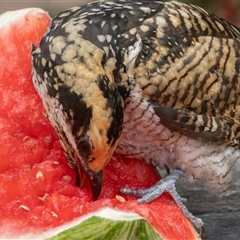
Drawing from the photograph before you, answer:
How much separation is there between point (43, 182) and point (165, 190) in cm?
42

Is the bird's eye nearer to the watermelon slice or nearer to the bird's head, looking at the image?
the bird's head

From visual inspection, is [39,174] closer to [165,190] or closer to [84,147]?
[84,147]

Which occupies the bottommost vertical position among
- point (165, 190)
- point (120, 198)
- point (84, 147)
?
point (165, 190)

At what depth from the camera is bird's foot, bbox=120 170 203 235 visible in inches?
81.7

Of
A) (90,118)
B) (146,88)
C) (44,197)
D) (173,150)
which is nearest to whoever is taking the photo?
(90,118)

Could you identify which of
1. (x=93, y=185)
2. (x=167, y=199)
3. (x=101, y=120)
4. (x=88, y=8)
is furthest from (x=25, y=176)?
(x=88, y=8)

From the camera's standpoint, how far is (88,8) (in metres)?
2.31

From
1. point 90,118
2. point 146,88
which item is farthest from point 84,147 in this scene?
point 146,88

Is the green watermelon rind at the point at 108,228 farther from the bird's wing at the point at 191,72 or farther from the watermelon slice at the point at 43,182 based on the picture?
the bird's wing at the point at 191,72

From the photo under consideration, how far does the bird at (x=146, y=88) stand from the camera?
76.3 inches

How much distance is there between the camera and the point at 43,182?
6.88 feet

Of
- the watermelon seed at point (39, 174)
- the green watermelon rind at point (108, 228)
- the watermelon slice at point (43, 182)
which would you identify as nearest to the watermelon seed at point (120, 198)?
the watermelon slice at point (43, 182)

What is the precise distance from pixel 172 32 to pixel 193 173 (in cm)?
52

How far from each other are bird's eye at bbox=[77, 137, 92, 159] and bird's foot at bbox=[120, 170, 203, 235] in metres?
0.22
